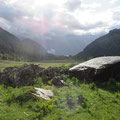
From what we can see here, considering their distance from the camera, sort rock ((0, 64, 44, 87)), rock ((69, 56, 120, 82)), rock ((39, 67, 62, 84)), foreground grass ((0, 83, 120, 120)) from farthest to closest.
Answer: rock ((39, 67, 62, 84)) < rock ((0, 64, 44, 87)) < rock ((69, 56, 120, 82)) < foreground grass ((0, 83, 120, 120))

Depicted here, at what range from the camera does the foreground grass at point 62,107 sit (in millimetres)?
8133

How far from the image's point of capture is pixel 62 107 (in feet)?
30.8

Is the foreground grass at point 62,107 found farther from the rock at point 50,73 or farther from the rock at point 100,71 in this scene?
the rock at point 50,73

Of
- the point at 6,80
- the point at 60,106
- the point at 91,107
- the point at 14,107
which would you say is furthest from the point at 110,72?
the point at 6,80

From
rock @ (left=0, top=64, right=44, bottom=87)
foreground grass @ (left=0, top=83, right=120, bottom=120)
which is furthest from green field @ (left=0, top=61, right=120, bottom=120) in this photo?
rock @ (left=0, top=64, right=44, bottom=87)

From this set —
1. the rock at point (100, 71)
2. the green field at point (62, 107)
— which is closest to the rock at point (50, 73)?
the rock at point (100, 71)

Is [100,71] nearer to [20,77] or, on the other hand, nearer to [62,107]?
[62,107]

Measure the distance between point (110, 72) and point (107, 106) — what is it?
7601mm

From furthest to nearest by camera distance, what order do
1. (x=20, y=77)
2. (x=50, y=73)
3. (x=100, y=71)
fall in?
(x=50, y=73), (x=20, y=77), (x=100, y=71)

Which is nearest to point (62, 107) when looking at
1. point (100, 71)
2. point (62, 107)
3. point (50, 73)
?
point (62, 107)

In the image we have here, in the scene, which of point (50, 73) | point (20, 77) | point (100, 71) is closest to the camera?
point (100, 71)

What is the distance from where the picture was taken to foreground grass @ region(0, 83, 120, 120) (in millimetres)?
8133

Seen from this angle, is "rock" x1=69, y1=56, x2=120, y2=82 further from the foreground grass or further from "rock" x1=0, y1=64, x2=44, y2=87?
"rock" x1=0, y1=64, x2=44, y2=87

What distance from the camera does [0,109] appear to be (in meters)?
8.20
